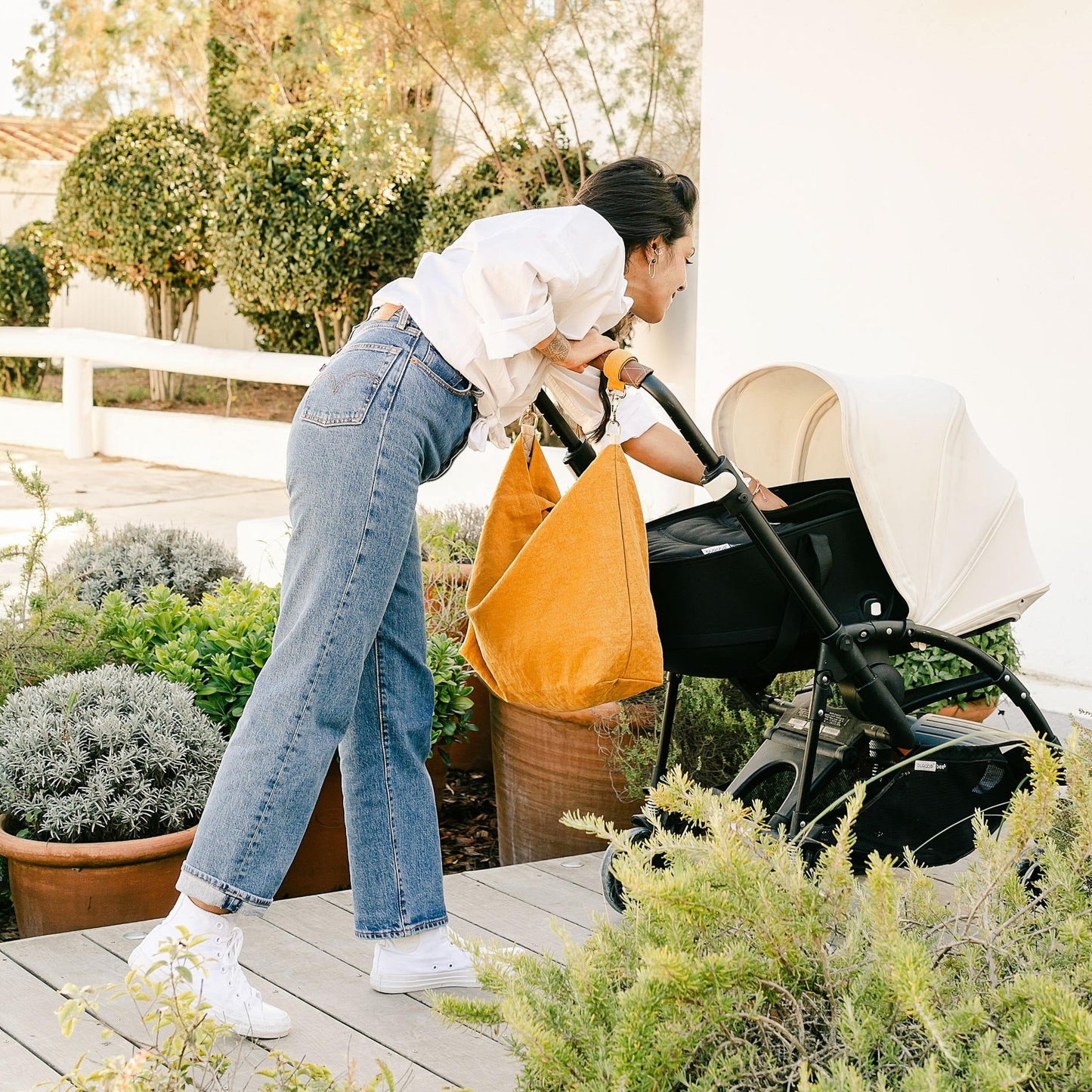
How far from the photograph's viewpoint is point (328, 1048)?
2062 mm

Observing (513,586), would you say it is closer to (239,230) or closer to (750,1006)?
(750,1006)

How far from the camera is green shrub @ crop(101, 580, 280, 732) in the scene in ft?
10.1

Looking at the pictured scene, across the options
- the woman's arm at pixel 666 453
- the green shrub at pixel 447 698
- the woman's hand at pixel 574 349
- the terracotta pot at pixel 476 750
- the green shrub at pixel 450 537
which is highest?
the woman's hand at pixel 574 349

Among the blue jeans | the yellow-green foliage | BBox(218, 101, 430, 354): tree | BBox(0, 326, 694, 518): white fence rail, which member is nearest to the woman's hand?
the blue jeans

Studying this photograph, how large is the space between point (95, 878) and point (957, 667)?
216 cm

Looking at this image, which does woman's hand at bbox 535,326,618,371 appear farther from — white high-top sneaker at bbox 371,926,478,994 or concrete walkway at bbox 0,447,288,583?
concrete walkway at bbox 0,447,288,583

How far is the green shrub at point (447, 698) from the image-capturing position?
3.24 m

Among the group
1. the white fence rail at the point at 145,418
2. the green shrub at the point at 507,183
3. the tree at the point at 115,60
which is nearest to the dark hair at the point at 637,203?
the green shrub at the point at 507,183

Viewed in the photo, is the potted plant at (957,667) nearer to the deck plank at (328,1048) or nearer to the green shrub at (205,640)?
the green shrub at (205,640)

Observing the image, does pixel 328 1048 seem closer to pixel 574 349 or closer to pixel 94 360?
pixel 574 349

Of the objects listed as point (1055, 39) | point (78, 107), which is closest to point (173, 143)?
point (78, 107)

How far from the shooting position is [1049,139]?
13.6 feet

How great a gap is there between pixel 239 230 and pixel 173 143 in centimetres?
208

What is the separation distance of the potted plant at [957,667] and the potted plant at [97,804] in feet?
5.75
